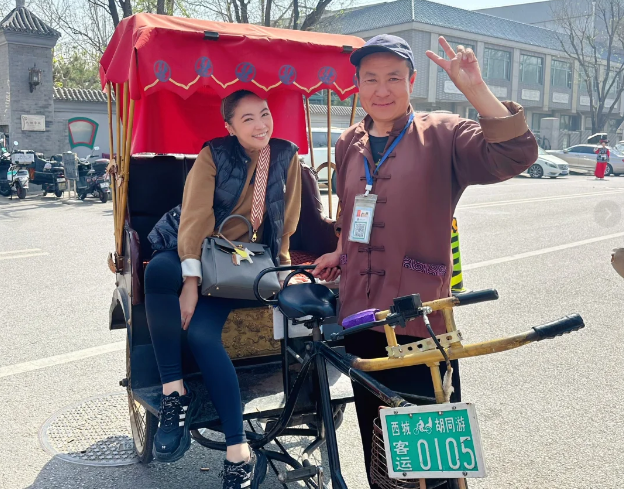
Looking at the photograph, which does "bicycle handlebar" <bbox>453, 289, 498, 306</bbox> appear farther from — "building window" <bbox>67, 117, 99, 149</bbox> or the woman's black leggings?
"building window" <bbox>67, 117, 99, 149</bbox>

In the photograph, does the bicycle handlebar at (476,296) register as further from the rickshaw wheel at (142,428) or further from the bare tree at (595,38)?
the bare tree at (595,38)

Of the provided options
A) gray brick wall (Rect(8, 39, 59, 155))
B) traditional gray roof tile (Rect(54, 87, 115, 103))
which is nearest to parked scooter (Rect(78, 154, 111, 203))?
gray brick wall (Rect(8, 39, 59, 155))

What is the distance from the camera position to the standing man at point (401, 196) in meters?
2.40

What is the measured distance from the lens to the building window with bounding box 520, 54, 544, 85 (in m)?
45.6

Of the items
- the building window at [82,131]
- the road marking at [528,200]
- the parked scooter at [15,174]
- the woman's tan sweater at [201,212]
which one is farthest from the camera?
the building window at [82,131]

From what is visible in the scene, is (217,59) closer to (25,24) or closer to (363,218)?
(363,218)

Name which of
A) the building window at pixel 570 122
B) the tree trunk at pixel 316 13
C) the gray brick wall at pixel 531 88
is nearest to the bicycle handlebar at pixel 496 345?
the tree trunk at pixel 316 13

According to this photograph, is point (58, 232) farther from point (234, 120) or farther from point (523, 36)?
point (523, 36)

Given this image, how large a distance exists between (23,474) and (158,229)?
4.70 feet

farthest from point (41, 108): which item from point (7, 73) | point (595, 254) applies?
point (595, 254)

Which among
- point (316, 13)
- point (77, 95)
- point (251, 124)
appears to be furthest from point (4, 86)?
point (251, 124)

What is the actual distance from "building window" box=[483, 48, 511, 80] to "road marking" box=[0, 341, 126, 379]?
40.3 metres

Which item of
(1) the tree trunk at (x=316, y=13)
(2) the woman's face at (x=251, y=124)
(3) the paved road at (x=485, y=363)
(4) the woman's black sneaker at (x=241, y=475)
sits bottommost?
(3) the paved road at (x=485, y=363)

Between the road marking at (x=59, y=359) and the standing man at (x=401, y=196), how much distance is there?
315 cm
